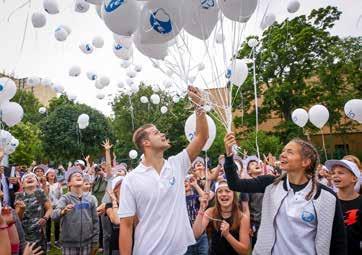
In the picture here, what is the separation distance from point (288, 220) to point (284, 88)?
24.1 metres

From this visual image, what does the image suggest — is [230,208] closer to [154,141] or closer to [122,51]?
[154,141]

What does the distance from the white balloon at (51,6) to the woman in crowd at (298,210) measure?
13.9 ft

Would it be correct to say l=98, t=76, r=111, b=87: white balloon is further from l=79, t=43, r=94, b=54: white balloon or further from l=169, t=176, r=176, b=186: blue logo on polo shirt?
l=169, t=176, r=176, b=186: blue logo on polo shirt

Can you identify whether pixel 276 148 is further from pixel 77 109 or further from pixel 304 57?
pixel 77 109

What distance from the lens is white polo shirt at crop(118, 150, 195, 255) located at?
295 centimetres

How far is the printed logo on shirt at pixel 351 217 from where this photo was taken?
350 cm

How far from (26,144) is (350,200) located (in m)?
35.1

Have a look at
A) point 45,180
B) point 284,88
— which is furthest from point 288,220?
point 284,88

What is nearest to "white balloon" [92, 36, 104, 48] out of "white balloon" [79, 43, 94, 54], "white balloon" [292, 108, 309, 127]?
"white balloon" [79, 43, 94, 54]

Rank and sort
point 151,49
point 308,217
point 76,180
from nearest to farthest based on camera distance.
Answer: point 308,217 → point 151,49 → point 76,180

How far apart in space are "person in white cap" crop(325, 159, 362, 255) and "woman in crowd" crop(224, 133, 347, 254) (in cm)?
80

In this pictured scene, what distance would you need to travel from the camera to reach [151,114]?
31312 mm

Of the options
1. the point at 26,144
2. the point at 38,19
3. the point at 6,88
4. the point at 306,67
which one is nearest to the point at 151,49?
the point at 38,19

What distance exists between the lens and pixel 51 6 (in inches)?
241
